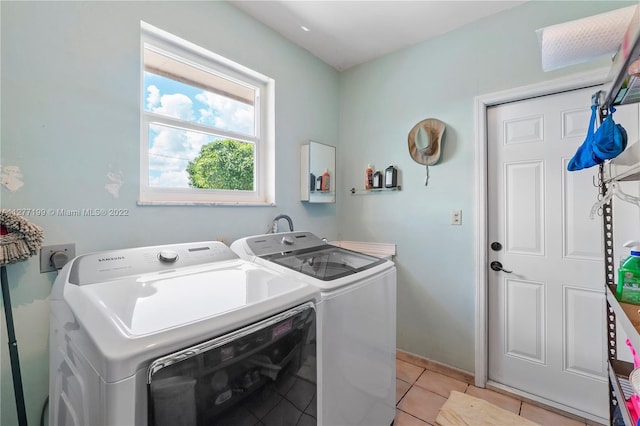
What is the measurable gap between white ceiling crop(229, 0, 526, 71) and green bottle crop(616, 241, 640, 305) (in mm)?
1808

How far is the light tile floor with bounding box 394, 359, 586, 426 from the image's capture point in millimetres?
1705

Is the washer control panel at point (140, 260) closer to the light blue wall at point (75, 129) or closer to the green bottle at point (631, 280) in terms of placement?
the light blue wall at point (75, 129)

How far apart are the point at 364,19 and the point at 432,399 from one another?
2.75 metres

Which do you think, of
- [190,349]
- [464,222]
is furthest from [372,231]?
[190,349]

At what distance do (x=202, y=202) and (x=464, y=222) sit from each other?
188cm

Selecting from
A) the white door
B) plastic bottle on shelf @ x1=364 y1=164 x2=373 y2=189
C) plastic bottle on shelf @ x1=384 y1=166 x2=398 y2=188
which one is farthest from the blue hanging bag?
plastic bottle on shelf @ x1=364 y1=164 x2=373 y2=189

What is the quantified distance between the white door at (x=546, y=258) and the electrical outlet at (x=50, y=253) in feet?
8.30

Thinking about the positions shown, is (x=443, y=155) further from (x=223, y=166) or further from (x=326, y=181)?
(x=223, y=166)

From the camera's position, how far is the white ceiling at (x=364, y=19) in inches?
73.3

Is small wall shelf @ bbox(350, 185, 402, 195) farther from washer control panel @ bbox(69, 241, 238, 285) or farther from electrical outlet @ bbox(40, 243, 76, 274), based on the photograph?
electrical outlet @ bbox(40, 243, 76, 274)

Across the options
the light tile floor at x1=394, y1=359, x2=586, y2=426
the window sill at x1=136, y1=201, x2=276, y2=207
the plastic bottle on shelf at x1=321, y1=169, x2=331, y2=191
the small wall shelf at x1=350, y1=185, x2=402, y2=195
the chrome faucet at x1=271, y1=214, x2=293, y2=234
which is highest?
the plastic bottle on shelf at x1=321, y1=169, x2=331, y2=191

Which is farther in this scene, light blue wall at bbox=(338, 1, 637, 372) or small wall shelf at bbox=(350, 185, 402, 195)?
small wall shelf at bbox=(350, 185, 402, 195)

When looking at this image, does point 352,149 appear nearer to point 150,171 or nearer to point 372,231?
point 372,231

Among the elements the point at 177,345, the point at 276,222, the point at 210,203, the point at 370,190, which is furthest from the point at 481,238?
the point at 177,345
